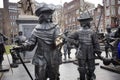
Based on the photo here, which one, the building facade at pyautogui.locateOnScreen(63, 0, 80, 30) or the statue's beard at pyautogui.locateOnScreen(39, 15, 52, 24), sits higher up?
the building facade at pyautogui.locateOnScreen(63, 0, 80, 30)

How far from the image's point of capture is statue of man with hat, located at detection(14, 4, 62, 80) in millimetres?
5168

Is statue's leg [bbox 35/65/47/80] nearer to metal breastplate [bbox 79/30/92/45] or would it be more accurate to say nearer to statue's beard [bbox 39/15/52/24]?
statue's beard [bbox 39/15/52/24]

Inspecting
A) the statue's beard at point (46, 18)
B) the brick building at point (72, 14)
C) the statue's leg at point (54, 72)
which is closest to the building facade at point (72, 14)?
the brick building at point (72, 14)

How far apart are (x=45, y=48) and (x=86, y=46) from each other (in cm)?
209

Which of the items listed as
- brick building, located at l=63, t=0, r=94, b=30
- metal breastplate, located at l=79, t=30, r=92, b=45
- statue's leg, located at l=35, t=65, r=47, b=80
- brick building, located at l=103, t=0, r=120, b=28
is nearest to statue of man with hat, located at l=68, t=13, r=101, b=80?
metal breastplate, located at l=79, t=30, r=92, b=45

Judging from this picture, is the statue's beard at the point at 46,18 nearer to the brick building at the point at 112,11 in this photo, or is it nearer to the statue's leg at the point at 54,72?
the statue's leg at the point at 54,72

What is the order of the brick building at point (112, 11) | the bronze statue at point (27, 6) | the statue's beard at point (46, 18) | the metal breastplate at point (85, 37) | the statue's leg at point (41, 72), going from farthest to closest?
1. the brick building at point (112, 11)
2. the bronze statue at point (27, 6)
3. the metal breastplate at point (85, 37)
4. the statue's beard at point (46, 18)
5. the statue's leg at point (41, 72)

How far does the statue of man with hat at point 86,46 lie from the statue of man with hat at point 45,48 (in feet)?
6.07

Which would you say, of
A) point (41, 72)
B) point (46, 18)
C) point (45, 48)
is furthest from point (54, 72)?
point (46, 18)

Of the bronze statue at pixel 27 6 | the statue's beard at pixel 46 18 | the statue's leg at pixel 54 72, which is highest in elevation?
the bronze statue at pixel 27 6

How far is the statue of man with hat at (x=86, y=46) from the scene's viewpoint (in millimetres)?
6980

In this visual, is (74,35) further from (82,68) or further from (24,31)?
(24,31)

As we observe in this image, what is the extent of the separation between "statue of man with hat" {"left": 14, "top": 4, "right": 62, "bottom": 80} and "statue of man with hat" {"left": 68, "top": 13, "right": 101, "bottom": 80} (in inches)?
72.8

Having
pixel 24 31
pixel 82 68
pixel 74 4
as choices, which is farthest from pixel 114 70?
pixel 74 4
